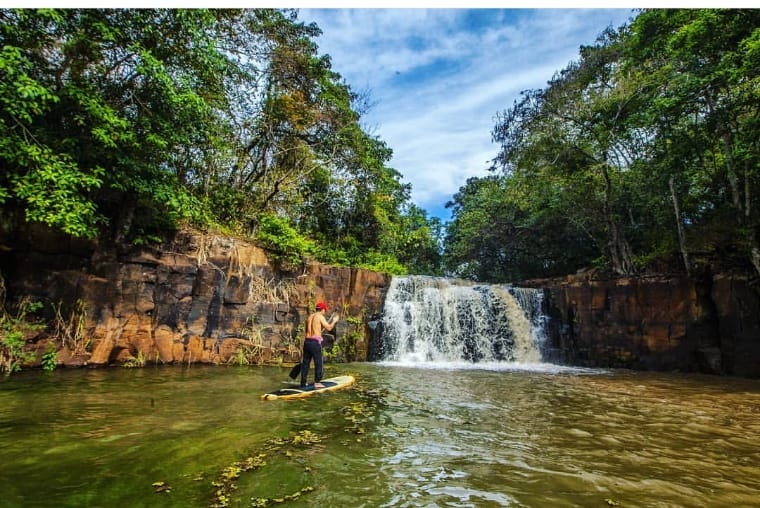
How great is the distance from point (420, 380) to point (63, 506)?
687cm

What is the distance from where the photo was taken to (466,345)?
13531 mm

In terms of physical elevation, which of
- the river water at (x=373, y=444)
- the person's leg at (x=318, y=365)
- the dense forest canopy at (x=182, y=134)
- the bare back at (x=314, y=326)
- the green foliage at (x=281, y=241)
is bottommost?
the river water at (x=373, y=444)

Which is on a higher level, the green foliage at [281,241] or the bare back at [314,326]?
the green foliage at [281,241]

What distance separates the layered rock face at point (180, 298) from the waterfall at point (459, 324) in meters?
1.11

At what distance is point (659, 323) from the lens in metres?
12.0

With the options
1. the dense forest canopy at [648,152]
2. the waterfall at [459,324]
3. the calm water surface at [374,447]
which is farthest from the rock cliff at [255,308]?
the calm water surface at [374,447]

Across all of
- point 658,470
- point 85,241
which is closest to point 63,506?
point 658,470

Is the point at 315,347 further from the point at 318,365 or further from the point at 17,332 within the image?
the point at 17,332

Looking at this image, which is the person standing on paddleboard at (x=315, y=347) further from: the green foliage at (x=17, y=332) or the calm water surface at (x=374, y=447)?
the green foliage at (x=17, y=332)

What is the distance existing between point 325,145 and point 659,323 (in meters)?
13.6

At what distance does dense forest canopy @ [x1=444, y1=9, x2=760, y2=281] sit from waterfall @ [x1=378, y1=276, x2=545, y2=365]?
12.2 ft

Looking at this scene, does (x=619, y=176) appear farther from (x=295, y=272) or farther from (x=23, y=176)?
(x=23, y=176)

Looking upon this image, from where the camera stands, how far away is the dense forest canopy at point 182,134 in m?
7.02

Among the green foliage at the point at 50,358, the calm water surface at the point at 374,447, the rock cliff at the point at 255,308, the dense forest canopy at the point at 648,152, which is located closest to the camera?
the calm water surface at the point at 374,447
